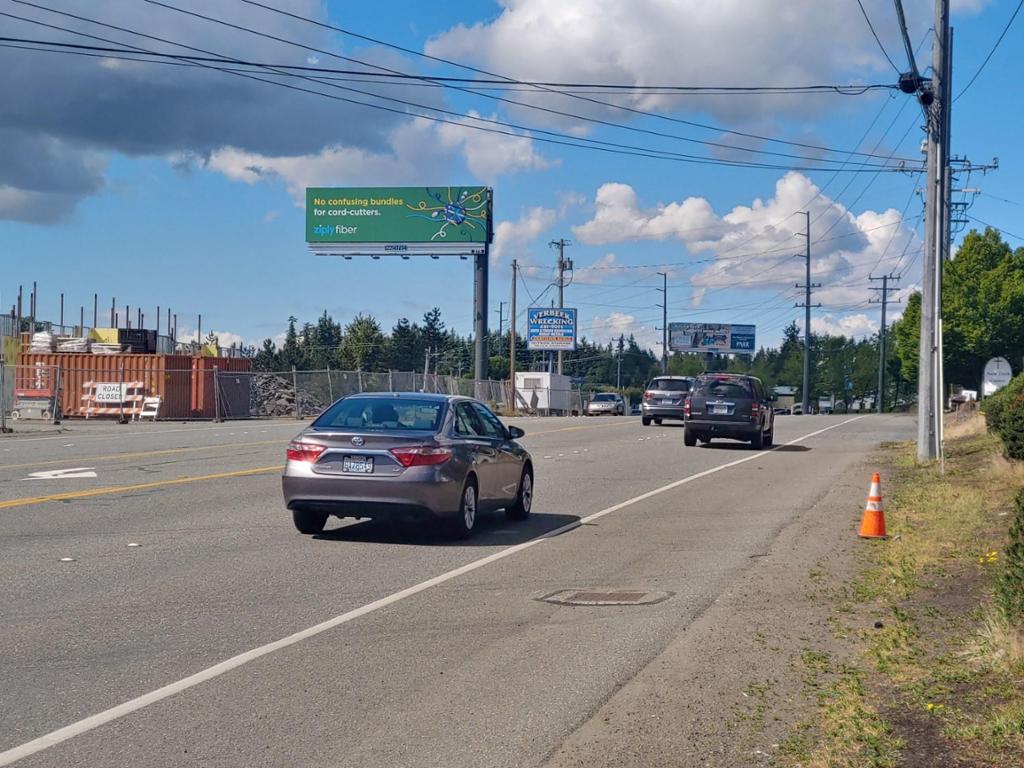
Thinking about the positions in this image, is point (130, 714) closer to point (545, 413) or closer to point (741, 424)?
point (741, 424)

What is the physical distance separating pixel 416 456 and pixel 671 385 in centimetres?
3080

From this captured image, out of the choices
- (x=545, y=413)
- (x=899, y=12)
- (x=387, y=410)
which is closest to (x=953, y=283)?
(x=545, y=413)

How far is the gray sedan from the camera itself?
11.9 meters

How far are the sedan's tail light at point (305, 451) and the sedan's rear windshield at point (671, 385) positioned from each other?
30470 millimetres

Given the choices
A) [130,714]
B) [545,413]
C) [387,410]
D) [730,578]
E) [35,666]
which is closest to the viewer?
[130,714]

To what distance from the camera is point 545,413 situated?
7319 cm

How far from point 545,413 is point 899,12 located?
54.9m

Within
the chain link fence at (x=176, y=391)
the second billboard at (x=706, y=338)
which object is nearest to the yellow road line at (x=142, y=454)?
the chain link fence at (x=176, y=391)

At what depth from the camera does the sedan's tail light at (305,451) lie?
12133 mm

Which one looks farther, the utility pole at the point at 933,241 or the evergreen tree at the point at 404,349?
the evergreen tree at the point at 404,349

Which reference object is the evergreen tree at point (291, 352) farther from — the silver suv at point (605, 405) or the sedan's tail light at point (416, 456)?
the sedan's tail light at point (416, 456)

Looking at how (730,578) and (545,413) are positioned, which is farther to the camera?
(545,413)

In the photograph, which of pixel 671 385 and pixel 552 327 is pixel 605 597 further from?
pixel 552 327

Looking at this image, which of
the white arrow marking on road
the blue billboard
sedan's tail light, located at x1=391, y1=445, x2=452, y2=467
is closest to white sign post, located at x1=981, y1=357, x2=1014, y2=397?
the white arrow marking on road
